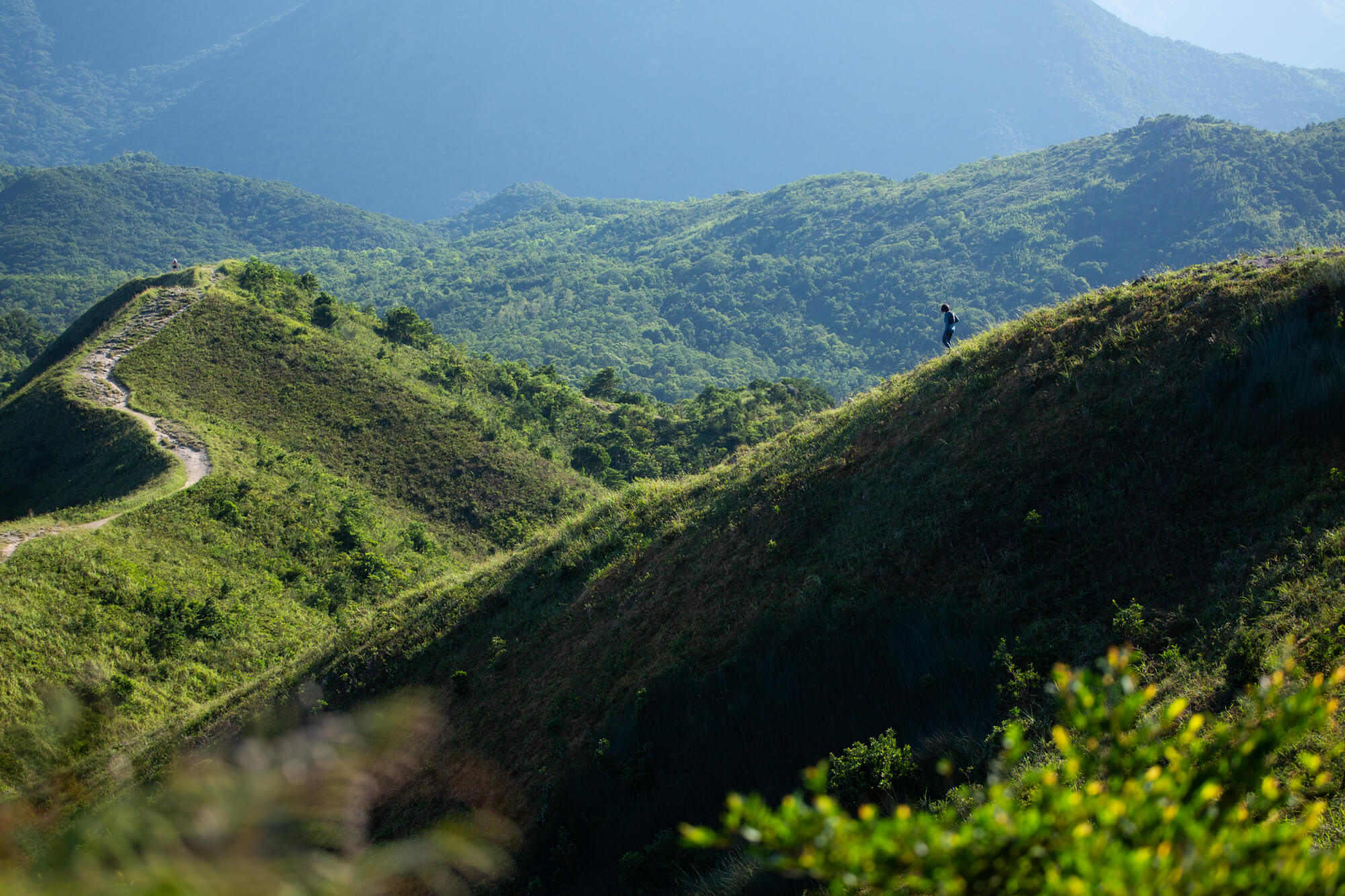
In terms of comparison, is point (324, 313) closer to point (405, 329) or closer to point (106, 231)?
point (405, 329)

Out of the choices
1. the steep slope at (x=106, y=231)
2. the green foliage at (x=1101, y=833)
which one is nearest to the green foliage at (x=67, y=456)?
the green foliage at (x=1101, y=833)

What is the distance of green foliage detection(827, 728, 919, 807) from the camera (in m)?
6.28

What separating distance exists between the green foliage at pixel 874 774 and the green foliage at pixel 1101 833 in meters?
4.04

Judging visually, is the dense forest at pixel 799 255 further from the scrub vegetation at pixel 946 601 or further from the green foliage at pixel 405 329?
the scrub vegetation at pixel 946 601

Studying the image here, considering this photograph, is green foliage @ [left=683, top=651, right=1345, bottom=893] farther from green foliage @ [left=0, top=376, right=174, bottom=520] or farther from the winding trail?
green foliage @ [left=0, top=376, right=174, bottom=520]

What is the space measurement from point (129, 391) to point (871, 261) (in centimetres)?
12684

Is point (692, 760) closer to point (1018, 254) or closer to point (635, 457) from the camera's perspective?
point (635, 457)

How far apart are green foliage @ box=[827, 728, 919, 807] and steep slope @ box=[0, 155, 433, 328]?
443ft

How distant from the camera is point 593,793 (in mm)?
8781

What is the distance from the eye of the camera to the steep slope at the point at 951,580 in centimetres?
707

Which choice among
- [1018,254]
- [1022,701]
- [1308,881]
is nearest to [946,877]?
[1308,881]

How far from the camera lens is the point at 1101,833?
2176 mm

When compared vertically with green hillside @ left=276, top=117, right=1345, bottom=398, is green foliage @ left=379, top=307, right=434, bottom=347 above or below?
below

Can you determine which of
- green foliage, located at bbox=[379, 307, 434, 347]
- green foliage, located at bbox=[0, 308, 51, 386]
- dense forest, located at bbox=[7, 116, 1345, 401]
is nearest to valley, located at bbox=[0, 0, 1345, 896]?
green foliage, located at bbox=[379, 307, 434, 347]
